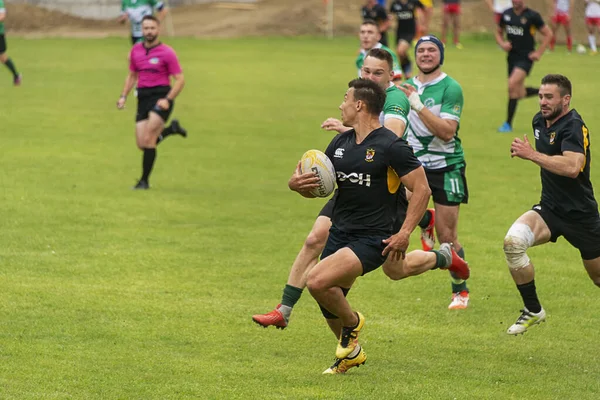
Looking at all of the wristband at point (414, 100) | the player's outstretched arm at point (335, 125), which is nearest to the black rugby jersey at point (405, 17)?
the wristband at point (414, 100)

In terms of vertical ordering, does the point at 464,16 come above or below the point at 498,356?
below

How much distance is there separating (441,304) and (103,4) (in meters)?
39.5

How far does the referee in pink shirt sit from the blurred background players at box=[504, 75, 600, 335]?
8168 millimetres

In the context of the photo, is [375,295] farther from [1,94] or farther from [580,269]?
[1,94]

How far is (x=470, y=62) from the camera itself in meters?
34.6

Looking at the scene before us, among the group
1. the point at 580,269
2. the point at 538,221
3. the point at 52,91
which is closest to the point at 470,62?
the point at 52,91

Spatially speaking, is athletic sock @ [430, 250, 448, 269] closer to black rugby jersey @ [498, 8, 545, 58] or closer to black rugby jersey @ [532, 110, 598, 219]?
black rugby jersey @ [532, 110, 598, 219]

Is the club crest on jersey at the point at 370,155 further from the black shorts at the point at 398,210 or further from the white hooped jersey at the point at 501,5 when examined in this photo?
the white hooped jersey at the point at 501,5

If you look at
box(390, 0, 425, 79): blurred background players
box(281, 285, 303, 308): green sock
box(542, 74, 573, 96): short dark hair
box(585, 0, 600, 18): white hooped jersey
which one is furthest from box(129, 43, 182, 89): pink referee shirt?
box(585, 0, 600, 18): white hooped jersey

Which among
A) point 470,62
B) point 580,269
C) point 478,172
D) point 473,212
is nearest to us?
point 580,269

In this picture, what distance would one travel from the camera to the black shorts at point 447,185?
1053cm

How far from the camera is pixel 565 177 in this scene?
29.9 feet

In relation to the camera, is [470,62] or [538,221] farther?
[470,62]

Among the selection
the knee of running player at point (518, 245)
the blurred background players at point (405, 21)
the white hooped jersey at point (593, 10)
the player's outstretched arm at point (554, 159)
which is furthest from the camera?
the white hooped jersey at point (593, 10)
